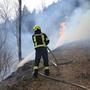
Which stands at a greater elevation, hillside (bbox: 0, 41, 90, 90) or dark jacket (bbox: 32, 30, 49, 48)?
dark jacket (bbox: 32, 30, 49, 48)

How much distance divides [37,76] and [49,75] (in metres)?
0.53

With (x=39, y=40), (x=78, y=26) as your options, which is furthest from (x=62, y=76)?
(x=78, y=26)

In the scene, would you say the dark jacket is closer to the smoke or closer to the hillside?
the hillside

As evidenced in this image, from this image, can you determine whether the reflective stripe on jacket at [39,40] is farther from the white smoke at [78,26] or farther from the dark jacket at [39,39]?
the white smoke at [78,26]

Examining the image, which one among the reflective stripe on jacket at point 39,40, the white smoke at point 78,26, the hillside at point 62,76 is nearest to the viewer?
the hillside at point 62,76

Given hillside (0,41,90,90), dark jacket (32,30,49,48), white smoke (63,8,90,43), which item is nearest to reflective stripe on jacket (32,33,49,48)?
dark jacket (32,30,49,48)

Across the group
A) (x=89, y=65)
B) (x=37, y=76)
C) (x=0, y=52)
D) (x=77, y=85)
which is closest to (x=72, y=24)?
(x=89, y=65)

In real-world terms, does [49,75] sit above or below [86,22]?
below

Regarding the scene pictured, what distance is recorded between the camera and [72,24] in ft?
80.8

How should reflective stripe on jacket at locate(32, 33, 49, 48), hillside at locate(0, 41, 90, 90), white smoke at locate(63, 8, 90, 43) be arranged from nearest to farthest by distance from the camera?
hillside at locate(0, 41, 90, 90)
reflective stripe on jacket at locate(32, 33, 49, 48)
white smoke at locate(63, 8, 90, 43)

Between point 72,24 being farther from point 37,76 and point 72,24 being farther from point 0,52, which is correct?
point 0,52

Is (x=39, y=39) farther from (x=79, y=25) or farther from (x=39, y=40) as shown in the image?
(x=79, y=25)

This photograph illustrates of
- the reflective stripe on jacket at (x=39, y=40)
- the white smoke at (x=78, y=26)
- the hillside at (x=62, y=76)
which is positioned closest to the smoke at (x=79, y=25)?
the white smoke at (x=78, y=26)

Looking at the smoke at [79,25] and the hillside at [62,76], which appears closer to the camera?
the hillside at [62,76]
